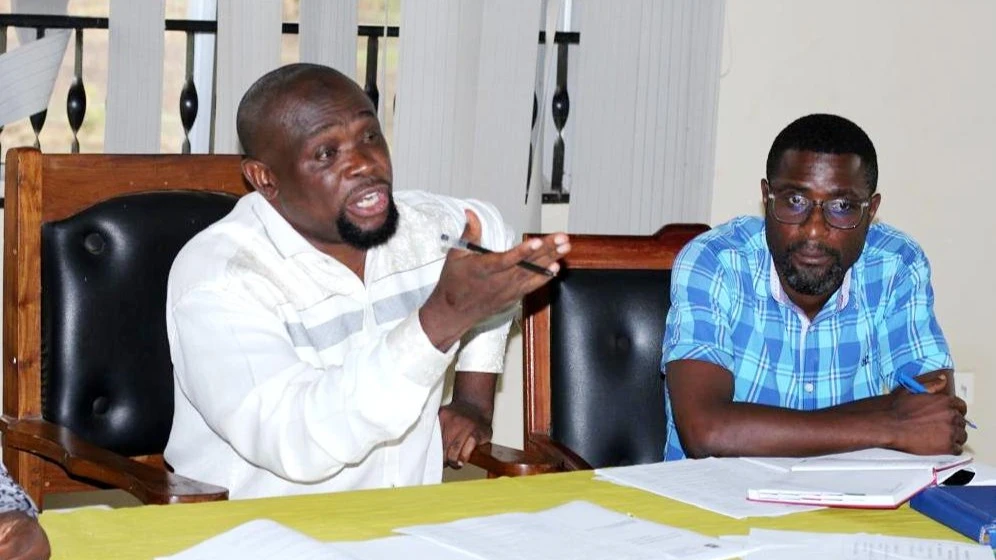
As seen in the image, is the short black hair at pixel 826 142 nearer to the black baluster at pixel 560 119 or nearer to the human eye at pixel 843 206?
the human eye at pixel 843 206

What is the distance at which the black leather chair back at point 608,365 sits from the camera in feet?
7.89

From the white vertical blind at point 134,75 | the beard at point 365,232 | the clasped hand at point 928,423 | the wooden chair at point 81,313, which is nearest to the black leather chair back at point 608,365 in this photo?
the beard at point 365,232

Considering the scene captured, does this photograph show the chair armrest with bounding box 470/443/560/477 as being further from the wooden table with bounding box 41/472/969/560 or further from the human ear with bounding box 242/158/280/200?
the human ear with bounding box 242/158/280/200

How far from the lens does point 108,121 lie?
289 centimetres

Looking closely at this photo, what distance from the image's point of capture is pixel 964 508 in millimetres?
1717

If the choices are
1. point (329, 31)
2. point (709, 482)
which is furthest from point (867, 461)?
point (329, 31)

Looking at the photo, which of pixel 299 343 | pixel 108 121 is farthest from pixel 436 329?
pixel 108 121

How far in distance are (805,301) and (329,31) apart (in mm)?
1265

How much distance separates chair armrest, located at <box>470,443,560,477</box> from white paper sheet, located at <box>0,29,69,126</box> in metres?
1.28

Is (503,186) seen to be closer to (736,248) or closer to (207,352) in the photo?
(736,248)

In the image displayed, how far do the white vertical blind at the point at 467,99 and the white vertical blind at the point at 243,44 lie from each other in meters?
0.32

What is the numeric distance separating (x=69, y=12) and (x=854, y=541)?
2.08 meters

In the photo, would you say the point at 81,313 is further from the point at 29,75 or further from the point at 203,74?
the point at 203,74

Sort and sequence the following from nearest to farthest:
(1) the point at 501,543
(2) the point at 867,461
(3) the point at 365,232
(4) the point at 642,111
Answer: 1. (1) the point at 501,543
2. (2) the point at 867,461
3. (3) the point at 365,232
4. (4) the point at 642,111
